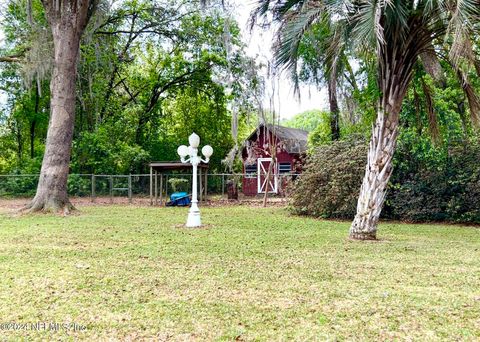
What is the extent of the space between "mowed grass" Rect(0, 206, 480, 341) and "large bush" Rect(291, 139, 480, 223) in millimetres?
3334

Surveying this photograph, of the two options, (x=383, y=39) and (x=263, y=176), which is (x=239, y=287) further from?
(x=263, y=176)

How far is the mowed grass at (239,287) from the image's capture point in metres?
2.84

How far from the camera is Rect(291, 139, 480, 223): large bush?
991 centimetres

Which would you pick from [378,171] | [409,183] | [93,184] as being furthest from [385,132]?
[93,184]

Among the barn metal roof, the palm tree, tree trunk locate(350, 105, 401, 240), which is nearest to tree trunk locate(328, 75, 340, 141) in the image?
the barn metal roof

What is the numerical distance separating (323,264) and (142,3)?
1585cm

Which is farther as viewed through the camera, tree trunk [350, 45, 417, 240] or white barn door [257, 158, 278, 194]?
white barn door [257, 158, 278, 194]

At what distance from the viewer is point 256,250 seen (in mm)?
5711

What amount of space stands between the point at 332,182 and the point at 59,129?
738 centimetres

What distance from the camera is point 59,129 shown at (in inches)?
418

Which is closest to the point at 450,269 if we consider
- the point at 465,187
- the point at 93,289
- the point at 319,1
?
the point at 93,289

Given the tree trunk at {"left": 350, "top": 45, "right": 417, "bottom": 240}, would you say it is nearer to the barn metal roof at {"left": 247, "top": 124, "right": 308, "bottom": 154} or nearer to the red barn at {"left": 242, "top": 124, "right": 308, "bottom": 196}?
the barn metal roof at {"left": 247, "top": 124, "right": 308, "bottom": 154}

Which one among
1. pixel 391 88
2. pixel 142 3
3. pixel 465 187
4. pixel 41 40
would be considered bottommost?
pixel 465 187

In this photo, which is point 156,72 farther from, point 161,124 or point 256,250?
point 256,250
